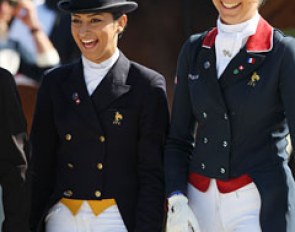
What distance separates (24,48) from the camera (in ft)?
20.3

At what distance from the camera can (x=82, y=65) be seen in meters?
4.21

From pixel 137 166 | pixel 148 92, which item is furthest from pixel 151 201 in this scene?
pixel 148 92

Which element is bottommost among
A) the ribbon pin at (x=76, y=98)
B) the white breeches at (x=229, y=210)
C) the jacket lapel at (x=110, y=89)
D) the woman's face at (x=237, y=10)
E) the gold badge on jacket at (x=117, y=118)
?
the white breeches at (x=229, y=210)

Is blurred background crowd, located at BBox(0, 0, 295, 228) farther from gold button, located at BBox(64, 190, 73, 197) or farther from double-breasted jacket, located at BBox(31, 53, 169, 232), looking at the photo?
gold button, located at BBox(64, 190, 73, 197)

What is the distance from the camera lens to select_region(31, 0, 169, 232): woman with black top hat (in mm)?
4004

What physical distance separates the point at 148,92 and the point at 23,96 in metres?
2.30

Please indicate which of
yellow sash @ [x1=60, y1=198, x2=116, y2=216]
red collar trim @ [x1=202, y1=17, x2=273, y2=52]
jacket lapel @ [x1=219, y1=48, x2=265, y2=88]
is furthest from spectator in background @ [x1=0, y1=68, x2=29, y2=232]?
red collar trim @ [x1=202, y1=17, x2=273, y2=52]

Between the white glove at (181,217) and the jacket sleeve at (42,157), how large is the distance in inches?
23.3

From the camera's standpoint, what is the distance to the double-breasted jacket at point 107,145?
13.2 ft

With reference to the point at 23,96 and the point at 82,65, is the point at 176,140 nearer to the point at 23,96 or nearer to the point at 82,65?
the point at 82,65

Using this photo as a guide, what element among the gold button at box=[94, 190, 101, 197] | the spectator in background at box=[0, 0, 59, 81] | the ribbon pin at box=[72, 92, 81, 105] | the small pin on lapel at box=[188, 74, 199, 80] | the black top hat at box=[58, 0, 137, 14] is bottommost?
the spectator in background at box=[0, 0, 59, 81]

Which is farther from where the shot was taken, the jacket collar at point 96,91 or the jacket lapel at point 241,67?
the jacket collar at point 96,91

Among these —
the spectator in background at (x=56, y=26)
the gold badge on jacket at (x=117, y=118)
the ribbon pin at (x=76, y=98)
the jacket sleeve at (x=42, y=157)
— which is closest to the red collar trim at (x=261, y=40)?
the gold badge on jacket at (x=117, y=118)

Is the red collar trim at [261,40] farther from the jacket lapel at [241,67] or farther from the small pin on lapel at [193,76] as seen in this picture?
the small pin on lapel at [193,76]
